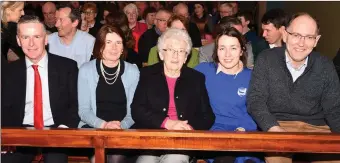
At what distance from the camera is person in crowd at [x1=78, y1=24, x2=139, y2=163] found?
3562mm

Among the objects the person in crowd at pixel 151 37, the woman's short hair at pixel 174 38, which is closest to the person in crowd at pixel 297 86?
the woman's short hair at pixel 174 38

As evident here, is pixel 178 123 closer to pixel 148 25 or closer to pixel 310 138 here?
pixel 310 138

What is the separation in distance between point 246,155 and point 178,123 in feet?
1.63

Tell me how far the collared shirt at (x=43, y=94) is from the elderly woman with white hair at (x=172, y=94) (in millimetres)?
591

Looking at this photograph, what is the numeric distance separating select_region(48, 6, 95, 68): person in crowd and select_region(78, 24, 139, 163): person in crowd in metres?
1.14

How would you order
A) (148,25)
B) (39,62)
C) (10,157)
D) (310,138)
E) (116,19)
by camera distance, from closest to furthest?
(310,138)
(10,157)
(39,62)
(116,19)
(148,25)

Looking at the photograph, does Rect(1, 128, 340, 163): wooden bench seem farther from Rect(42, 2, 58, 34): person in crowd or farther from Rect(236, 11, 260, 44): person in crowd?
Rect(42, 2, 58, 34): person in crowd

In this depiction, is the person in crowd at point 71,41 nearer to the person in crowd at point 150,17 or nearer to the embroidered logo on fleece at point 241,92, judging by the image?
the embroidered logo on fleece at point 241,92

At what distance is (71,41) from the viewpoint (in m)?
4.88

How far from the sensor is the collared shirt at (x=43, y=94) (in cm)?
343

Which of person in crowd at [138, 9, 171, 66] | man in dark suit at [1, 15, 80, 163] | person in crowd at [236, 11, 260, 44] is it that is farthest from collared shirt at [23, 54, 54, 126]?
person in crowd at [236, 11, 260, 44]

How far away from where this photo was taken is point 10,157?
127 inches

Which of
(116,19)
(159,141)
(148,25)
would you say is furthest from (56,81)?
(148,25)

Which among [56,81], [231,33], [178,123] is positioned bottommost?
[178,123]
